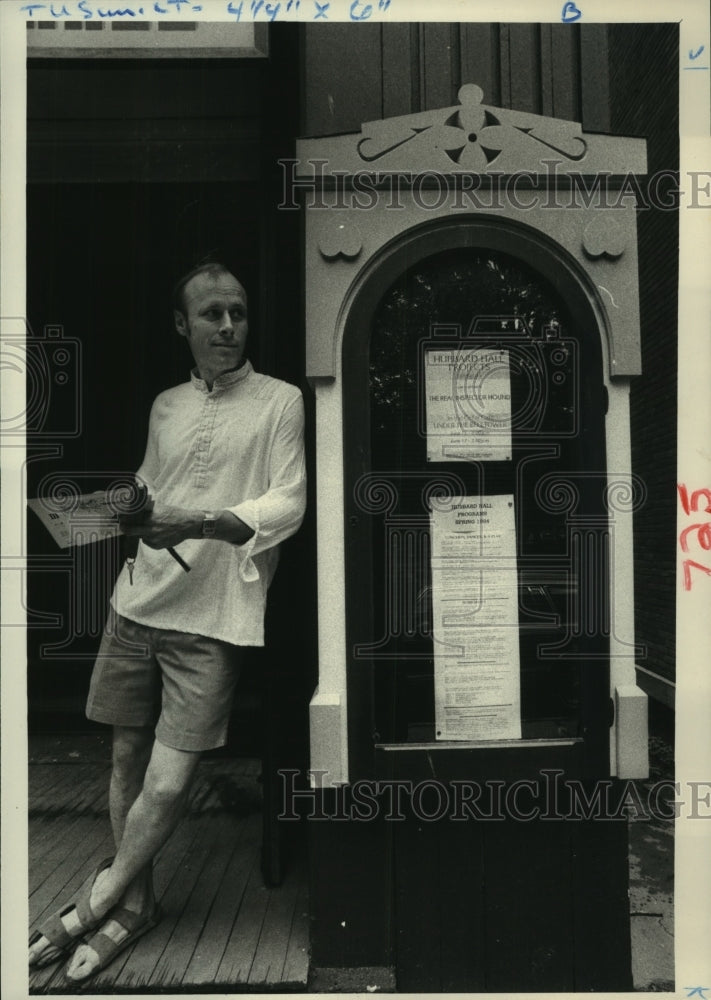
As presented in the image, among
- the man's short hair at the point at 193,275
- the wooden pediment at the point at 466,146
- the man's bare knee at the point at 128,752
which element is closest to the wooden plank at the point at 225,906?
the man's bare knee at the point at 128,752

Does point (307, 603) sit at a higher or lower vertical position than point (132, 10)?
lower

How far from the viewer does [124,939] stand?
2793 millimetres

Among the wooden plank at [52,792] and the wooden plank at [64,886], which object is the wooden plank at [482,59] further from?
the wooden plank at [52,792]

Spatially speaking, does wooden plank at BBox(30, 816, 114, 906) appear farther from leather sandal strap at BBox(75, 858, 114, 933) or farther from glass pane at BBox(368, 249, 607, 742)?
glass pane at BBox(368, 249, 607, 742)

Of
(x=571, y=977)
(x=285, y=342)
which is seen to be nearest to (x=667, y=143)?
(x=285, y=342)

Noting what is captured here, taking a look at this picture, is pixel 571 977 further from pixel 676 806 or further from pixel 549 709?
pixel 549 709

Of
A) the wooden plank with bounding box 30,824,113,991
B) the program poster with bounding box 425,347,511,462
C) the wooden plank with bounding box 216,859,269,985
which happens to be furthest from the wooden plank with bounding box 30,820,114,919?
the program poster with bounding box 425,347,511,462

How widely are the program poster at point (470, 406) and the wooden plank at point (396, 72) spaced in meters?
0.93

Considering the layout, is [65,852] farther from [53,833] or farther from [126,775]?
[126,775]

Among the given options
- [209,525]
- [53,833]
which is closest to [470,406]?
[209,525]

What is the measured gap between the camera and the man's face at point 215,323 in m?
2.94

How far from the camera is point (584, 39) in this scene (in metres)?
2.75

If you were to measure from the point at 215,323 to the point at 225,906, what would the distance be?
2267 mm

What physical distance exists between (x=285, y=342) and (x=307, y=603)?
108cm
